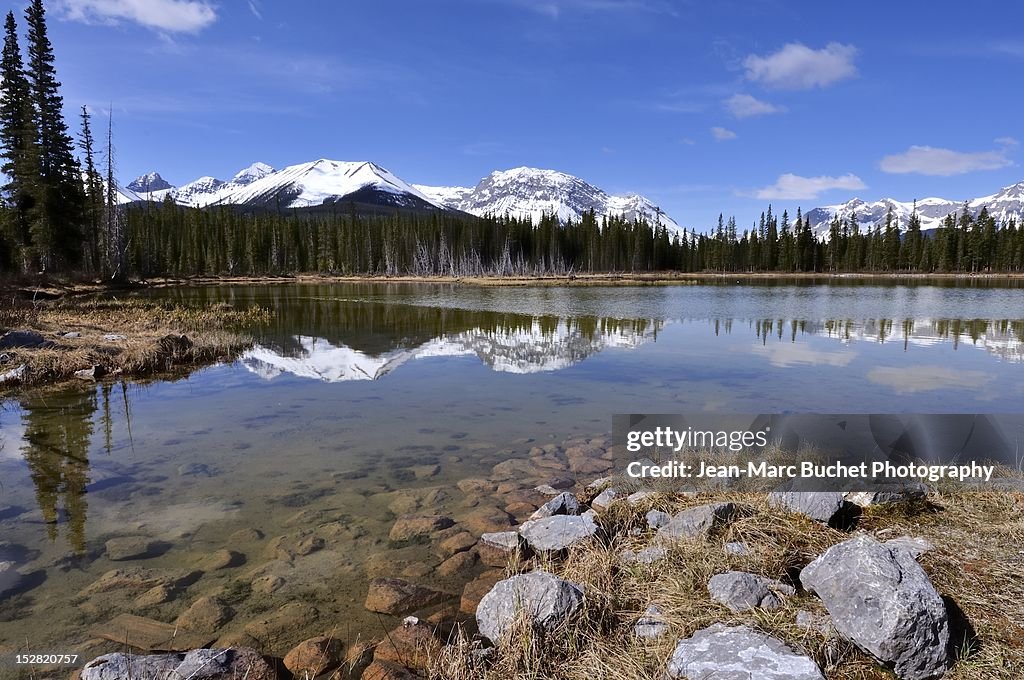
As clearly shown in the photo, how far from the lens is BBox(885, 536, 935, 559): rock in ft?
16.0

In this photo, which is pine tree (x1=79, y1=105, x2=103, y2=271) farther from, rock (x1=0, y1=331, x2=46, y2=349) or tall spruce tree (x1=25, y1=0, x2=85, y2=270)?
rock (x1=0, y1=331, x2=46, y2=349)

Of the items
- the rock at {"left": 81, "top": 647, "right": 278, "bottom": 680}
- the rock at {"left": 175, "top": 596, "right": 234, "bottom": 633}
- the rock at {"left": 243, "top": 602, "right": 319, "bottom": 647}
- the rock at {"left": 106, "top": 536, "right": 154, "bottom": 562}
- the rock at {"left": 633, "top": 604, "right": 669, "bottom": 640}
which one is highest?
the rock at {"left": 633, "top": 604, "right": 669, "bottom": 640}

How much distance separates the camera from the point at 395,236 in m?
124

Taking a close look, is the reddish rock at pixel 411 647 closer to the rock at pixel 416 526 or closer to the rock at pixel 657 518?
the rock at pixel 416 526

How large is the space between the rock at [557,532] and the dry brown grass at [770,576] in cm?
21

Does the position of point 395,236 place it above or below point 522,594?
above

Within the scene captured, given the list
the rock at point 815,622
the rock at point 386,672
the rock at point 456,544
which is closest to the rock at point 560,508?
the rock at point 456,544

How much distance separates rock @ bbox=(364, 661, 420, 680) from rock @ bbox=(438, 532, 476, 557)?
2088mm

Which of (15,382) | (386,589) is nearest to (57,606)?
(386,589)

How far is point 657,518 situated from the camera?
6496 millimetres

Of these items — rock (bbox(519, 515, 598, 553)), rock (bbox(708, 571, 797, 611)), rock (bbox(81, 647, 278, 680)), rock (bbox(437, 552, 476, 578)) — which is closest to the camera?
rock (bbox(81, 647, 278, 680))

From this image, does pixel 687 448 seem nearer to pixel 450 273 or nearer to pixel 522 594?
pixel 522 594

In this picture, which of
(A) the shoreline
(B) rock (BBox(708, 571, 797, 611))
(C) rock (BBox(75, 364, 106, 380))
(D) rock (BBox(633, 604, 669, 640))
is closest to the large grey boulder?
(B) rock (BBox(708, 571, 797, 611))

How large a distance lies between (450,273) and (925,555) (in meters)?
115
